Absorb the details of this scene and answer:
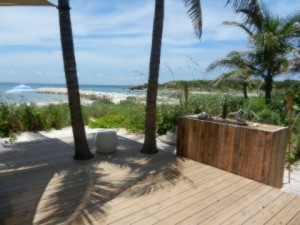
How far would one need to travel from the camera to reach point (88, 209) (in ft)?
10.6

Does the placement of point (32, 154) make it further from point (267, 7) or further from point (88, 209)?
point (267, 7)

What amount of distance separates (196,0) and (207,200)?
410 cm

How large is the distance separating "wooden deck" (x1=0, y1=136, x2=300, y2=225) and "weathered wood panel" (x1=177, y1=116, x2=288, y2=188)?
A: 6.5 inches

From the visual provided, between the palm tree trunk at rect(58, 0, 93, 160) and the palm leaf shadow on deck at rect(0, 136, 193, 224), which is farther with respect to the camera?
the palm tree trunk at rect(58, 0, 93, 160)

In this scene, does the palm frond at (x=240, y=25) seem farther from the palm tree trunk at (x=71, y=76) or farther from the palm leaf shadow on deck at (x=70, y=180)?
the palm tree trunk at (x=71, y=76)

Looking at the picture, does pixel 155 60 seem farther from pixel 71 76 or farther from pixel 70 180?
pixel 70 180

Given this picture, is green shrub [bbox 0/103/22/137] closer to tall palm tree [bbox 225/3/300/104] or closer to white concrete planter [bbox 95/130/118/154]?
white concrete planter [bbox 95/130/118/154]

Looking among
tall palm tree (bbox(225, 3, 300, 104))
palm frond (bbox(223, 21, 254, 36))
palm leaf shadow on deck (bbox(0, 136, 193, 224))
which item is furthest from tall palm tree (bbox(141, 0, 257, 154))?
palm frond (bbox(223, 21, 254, 36))

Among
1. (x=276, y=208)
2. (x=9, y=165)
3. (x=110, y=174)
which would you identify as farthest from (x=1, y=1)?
(x=276, y=208)

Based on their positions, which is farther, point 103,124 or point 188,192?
point 103,124

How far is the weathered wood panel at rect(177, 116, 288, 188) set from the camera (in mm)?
4027

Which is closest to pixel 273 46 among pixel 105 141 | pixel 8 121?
pixel 105 141

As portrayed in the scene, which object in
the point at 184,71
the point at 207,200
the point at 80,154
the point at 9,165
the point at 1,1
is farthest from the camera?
the point at 184,71

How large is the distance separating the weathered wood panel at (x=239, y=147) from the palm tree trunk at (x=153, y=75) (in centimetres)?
60
